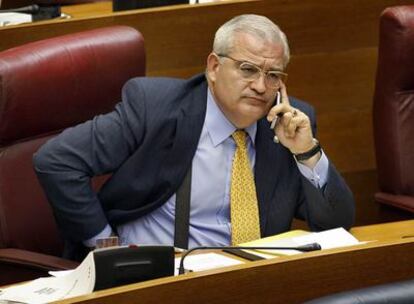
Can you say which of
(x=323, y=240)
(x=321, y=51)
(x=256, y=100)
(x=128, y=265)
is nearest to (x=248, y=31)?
(x=256, y=100)

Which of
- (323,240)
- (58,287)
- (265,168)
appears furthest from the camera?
(265,168)

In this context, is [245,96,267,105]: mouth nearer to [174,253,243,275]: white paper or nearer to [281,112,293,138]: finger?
[281,112,293,138]: finger

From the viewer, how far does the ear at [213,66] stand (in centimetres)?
236

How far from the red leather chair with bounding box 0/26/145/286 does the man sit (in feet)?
0.37

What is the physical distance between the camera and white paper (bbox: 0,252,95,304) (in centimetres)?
172

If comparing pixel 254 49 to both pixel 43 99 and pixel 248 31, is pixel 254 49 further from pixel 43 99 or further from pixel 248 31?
pixel 43 99

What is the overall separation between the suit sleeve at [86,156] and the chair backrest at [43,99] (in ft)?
0.37

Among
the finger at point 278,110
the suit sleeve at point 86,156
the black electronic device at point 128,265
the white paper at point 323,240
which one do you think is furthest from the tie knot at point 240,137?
the black electronic device at point 128,265

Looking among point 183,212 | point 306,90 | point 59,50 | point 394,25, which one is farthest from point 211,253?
point 306,90

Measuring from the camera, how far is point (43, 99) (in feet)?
7.99

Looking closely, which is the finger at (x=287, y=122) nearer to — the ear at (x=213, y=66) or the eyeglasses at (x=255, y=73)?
the eyeglasses at (x=255, y=73)

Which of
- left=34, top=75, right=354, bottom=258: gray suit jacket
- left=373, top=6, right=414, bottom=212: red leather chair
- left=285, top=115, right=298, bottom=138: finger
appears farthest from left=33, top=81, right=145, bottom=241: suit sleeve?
left=373, top=6, right=414, bottom=212: red leather chair

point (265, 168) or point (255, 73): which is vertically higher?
point (255, 73)

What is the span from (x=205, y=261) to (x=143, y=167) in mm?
423
